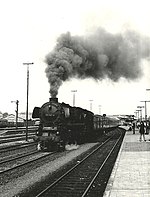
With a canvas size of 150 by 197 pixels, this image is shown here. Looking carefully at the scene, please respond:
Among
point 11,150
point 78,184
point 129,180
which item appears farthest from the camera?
point 11,150

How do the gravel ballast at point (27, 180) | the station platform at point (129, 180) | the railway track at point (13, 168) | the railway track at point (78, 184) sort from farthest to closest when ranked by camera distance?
the railway track at point (13, 168) → the gravel ballast at point (27, 180) → the railway track at point (78, 184) → the station platform at point (129, 180)

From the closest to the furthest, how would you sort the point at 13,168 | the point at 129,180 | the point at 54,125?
the point at 129,180
the point at 13,168
the point at 54,125

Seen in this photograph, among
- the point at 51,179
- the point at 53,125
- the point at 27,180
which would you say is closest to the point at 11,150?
the point at 53,125

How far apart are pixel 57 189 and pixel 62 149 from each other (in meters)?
11.3

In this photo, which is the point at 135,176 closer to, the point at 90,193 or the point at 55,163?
the point at 90,193

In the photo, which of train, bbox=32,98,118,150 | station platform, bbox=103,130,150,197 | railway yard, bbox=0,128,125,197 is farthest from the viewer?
train, bbox=32,98,118,150

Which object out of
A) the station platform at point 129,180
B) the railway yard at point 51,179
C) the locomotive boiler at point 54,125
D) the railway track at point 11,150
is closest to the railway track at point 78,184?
the railway yard at point 51,179

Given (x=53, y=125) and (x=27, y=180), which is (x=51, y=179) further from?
(x=53, y=125)

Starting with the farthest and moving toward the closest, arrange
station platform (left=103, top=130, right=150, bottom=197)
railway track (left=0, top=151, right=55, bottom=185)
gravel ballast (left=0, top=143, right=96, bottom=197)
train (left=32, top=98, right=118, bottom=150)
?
train (left=32, top=98, right=118, bottom=150) → railway track (left=0, top=151, right=55, bottom=185) → gravel ballast (left=0, top=143, right=96, bottom=197) → station platform (left=103, top=130, right=150, bottom=197)

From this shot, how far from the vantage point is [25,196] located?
8.02 metres

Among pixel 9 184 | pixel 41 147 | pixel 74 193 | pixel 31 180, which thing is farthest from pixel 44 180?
pixel 41 147

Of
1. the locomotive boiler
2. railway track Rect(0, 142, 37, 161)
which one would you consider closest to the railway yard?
railway track Rect(0, 142, 37, 161)

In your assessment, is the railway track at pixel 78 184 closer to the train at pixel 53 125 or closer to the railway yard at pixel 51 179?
the railway yard at pixel 51 179

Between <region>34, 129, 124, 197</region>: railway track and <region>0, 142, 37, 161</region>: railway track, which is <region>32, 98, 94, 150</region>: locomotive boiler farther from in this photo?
<region>34, 129, 124, 197</region>: railway track
